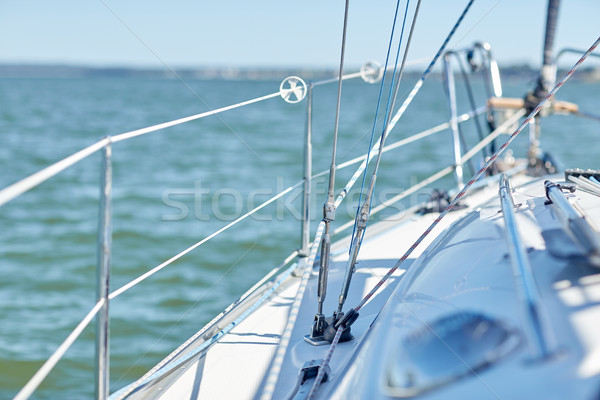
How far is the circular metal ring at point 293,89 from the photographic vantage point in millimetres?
2133

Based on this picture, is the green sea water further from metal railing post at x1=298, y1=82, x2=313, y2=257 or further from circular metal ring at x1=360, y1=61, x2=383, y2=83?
metal railing post at x1=298, y1=82, x2=313, y2=257

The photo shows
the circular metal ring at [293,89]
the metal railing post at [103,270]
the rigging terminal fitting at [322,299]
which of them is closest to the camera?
the metal railing post at [103,270]

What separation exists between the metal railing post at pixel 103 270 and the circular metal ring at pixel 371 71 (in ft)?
5.26

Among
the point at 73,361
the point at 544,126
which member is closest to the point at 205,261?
the point at 73,361

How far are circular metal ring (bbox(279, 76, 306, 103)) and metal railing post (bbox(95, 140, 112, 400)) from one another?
3.26ft

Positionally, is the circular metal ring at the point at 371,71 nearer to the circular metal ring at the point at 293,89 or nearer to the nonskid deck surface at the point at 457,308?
the circular metal ring at the point at 293,89

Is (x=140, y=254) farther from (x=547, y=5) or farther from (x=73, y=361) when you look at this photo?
(x=547, y=5)

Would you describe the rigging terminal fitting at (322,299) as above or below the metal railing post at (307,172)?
below

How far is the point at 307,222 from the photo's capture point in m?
2.39

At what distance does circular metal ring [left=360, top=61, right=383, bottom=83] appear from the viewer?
2.64 meters

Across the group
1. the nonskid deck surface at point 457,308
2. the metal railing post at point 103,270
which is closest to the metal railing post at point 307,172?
the nonskid deck surface at point 457,308

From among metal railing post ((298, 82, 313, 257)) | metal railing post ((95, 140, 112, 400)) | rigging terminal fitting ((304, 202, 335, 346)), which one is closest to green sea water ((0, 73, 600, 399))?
metal railing post ((298, 82, 313, 257))

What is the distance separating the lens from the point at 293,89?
7.04 feet

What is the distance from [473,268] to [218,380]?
686mm
